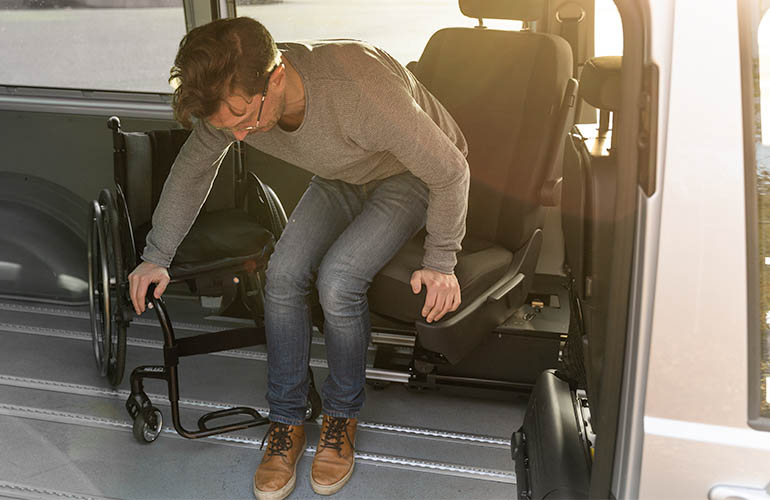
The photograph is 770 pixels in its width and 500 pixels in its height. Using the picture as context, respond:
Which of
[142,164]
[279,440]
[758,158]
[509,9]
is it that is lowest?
[279,440]

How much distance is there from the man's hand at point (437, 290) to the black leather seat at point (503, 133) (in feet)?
0.55

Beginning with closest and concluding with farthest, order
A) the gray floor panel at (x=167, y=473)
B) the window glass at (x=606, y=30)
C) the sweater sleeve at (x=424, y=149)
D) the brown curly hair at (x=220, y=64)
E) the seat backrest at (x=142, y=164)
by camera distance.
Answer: the brown curly hair at (x=220, y=64) < the sweater sleeve at (x=424, y=149) < the gray floor panel at (x=167, y=473) < the seat backrest at (x=142, y=164) < the window glass at (x=606, y=30)

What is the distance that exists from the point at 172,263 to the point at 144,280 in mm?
223

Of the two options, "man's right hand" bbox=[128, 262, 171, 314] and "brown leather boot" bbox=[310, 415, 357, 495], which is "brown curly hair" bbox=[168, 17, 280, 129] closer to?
"man's right hand" bbox=[128, 262, 171, 314]

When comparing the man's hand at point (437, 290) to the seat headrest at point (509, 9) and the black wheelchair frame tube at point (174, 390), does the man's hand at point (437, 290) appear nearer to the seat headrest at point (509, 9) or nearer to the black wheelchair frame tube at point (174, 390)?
the black wheelchair frame tube at point (174, 390)

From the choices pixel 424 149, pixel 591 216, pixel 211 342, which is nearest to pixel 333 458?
pixel 211 342

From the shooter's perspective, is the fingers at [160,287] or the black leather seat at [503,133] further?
the black leather seat at [503,133]

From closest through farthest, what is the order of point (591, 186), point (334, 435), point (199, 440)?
point (591, 186) → point (334, 435) → point (199, 440)

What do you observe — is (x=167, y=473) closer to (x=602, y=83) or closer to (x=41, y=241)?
(x=602, y=83)

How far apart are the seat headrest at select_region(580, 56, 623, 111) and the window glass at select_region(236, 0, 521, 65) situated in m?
1.12

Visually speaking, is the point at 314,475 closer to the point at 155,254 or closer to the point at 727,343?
the point at 155,254

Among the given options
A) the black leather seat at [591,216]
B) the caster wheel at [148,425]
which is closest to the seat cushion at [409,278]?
the black leather seat at [591,216]

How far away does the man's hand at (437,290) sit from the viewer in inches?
70.3

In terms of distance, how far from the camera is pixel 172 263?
215cm
